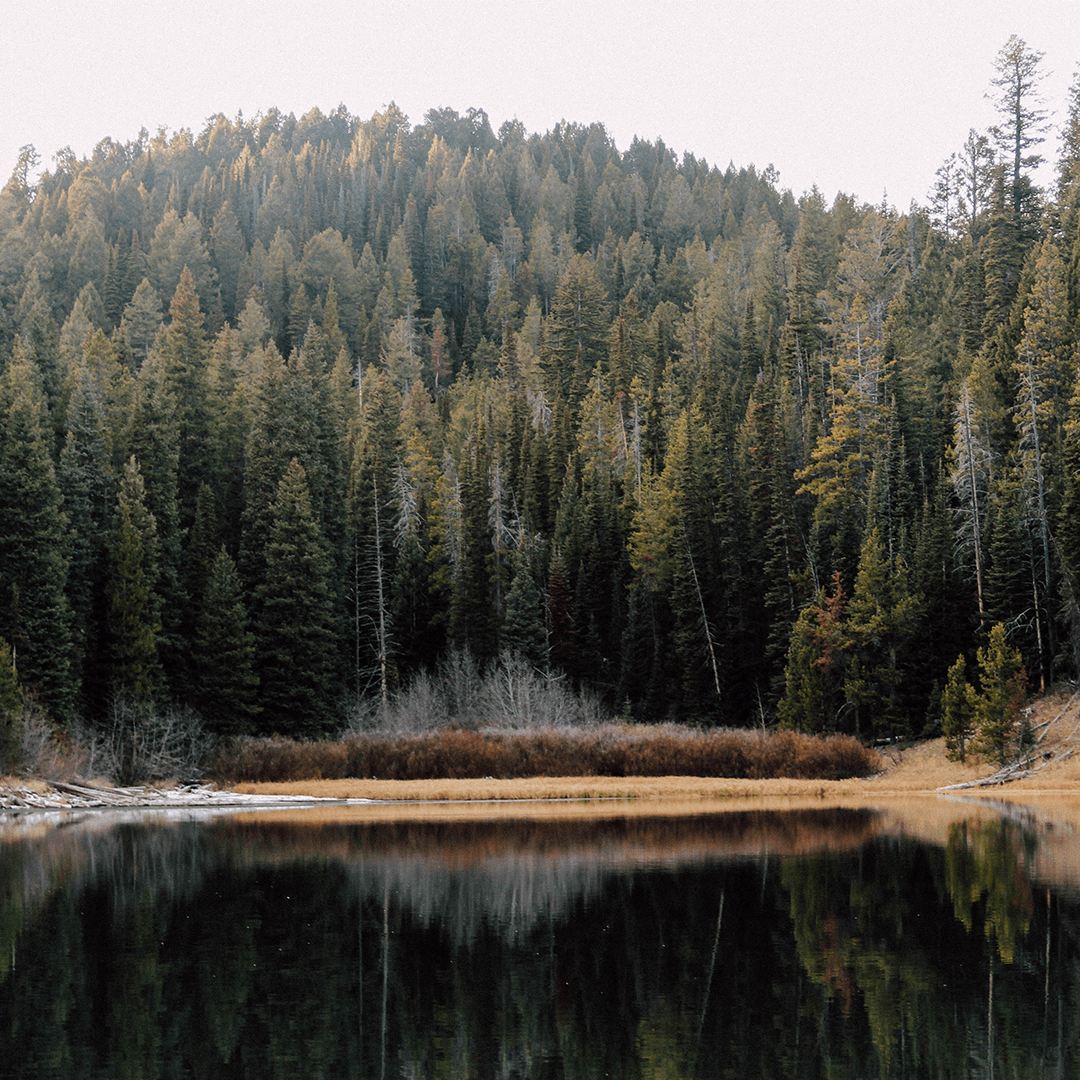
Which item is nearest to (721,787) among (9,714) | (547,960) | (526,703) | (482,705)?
(526,703)

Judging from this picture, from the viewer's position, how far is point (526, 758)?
48.4 m

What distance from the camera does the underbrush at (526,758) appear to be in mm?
48062

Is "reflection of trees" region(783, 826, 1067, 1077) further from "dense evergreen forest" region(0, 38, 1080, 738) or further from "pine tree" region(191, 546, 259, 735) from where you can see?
"pine tree" region(191, 546, 259, 735)

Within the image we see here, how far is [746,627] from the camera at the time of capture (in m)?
70.4

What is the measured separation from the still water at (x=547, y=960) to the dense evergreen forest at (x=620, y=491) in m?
31.9

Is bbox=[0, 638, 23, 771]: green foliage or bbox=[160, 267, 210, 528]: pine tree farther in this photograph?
bbox=[160, 267, 210, 528]: pine tree

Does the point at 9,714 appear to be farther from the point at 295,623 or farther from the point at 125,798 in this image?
the point at 295,623

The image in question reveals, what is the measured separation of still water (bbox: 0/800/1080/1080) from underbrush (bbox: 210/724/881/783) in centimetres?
2085

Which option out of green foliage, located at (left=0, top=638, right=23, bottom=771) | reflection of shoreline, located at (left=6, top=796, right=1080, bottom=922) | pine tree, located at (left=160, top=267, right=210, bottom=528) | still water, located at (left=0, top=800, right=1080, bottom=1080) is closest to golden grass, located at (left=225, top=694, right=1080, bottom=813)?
reflection of shoreline, located at (left=6, top=796, right=1080, bottom=922)

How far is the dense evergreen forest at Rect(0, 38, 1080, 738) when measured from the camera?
57.5 metres

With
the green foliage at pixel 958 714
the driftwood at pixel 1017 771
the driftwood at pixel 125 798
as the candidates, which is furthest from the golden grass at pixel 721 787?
the driftwood at pixel 125 798

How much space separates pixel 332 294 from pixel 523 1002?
401 feet

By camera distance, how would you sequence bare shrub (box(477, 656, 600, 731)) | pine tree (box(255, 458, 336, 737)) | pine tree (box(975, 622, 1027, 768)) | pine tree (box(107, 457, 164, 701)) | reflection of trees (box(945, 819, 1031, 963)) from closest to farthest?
reflection of trees (box(945, 819, 1031, 963)) < pine tree (box(975, 622, 1027, 768)) < pine tree (box(107, 457, 164, 701)) < bare shrub (box(477, 656, 600, 731)) < pine tree (box(255, 458, 336, 737))

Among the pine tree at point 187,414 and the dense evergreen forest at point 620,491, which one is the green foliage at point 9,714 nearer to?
the dense evergreen forest at point 620,491
